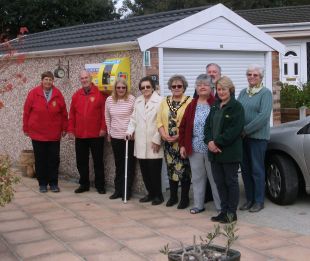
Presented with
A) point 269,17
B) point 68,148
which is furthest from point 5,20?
point 68,148

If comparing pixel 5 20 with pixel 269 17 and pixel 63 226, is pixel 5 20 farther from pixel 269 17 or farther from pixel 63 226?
pixel 63 226

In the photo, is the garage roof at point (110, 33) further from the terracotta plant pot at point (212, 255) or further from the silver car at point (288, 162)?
the terracotta plant pot at point (212, 255)

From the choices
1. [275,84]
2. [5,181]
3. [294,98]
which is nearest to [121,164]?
[5,181]

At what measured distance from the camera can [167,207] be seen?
7223 millimetres

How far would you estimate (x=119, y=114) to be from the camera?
770 centimetres

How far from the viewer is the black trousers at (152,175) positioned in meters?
7.39

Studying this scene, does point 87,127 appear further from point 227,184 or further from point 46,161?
point 227,184

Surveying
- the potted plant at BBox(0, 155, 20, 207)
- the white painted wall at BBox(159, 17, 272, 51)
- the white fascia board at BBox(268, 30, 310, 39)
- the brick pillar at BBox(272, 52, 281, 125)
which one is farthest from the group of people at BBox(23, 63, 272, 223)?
the white fascia board at BBox(268, 30, 310, 39)

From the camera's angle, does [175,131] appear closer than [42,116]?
Yes

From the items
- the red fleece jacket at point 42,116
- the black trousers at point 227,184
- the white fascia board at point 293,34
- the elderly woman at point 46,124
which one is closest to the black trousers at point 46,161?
the elderly woman at point 46,124

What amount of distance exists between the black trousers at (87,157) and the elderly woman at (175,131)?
1446mm

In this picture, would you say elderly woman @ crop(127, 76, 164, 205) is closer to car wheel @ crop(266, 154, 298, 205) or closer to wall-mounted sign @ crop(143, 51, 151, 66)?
wall-mounted sign @ crop(143, 51, 151, 66)

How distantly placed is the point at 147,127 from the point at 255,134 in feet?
4.97

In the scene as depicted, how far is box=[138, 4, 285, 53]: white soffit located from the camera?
25.3ft
